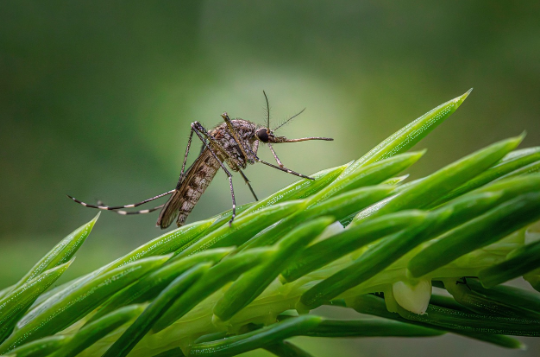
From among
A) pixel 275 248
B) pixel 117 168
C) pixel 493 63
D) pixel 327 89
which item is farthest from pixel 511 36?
pixel 275 248

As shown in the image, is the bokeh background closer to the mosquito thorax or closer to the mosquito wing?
the mosquito wing

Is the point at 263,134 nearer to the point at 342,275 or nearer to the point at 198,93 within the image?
the point at 342,275

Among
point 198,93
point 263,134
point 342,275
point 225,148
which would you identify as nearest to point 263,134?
point 263,134

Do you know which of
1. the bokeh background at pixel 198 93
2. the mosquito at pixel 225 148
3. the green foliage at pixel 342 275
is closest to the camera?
the green foliage at pixel 342 275

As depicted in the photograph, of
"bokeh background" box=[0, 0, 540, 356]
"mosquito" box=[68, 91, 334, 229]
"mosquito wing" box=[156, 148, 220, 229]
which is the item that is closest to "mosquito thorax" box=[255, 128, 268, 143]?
"mosquito" box=[68, 91, 334, 229]

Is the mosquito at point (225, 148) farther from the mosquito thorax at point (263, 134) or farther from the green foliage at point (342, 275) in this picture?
the green foliage at point (342, 275)

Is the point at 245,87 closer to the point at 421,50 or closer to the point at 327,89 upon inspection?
the point at 327,89

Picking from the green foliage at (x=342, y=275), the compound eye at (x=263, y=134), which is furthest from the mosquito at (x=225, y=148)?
the green foliage at (x=342, y=275)
